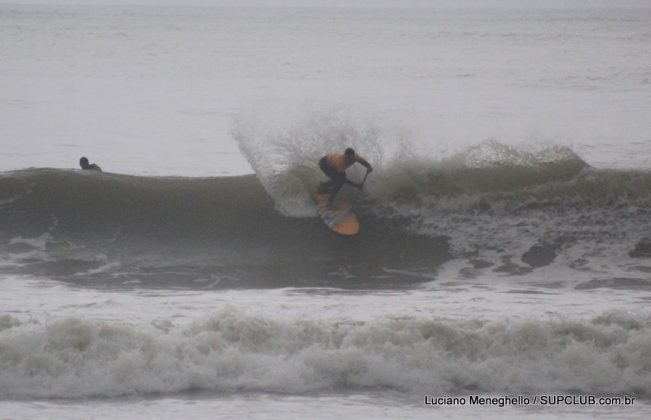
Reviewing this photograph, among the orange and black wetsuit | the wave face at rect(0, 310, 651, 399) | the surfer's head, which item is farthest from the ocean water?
the surfer's head

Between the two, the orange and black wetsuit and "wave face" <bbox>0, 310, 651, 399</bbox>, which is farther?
the orange and black wetsuit

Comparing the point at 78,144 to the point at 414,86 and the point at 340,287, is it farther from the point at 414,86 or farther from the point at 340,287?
the point at 414,86

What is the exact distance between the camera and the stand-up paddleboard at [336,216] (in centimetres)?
1372

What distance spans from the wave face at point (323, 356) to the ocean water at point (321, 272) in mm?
20

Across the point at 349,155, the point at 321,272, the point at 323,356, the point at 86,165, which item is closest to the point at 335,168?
the point at 349,155

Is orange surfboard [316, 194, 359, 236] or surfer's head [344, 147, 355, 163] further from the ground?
surfer's head [344, 147, 355, 163]

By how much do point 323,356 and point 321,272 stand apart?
3873 mm

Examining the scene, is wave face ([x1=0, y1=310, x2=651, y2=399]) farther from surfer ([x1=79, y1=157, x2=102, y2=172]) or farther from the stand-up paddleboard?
surfer ([x1=79, y1=157, x2=102, y2=172])

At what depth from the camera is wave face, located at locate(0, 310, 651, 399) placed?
27.5 ft

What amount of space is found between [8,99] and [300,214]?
894 inches

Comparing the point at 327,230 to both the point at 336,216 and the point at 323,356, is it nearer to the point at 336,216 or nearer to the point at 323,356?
the point at 336,216

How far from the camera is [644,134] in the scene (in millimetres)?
24203

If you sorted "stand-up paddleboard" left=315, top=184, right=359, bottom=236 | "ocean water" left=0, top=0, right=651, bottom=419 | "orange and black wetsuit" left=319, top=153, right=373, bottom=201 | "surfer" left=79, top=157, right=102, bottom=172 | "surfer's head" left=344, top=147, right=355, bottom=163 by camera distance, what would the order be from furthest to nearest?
1. "surfer" left=79, top=157, right=102, bottom=172
2. "stand-up paddleboard" left=315, top=184, right=359, bottom=236
3. "orange and black wetsuit" left=319, top=153, right=373, bottom=201
4. "surfer's head" left=344, top=147, right=355, bottom=163
5. "ocean water" left=0, top=0, right=651, bottom=419

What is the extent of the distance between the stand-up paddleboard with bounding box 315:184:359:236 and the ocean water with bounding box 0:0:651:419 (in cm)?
15
